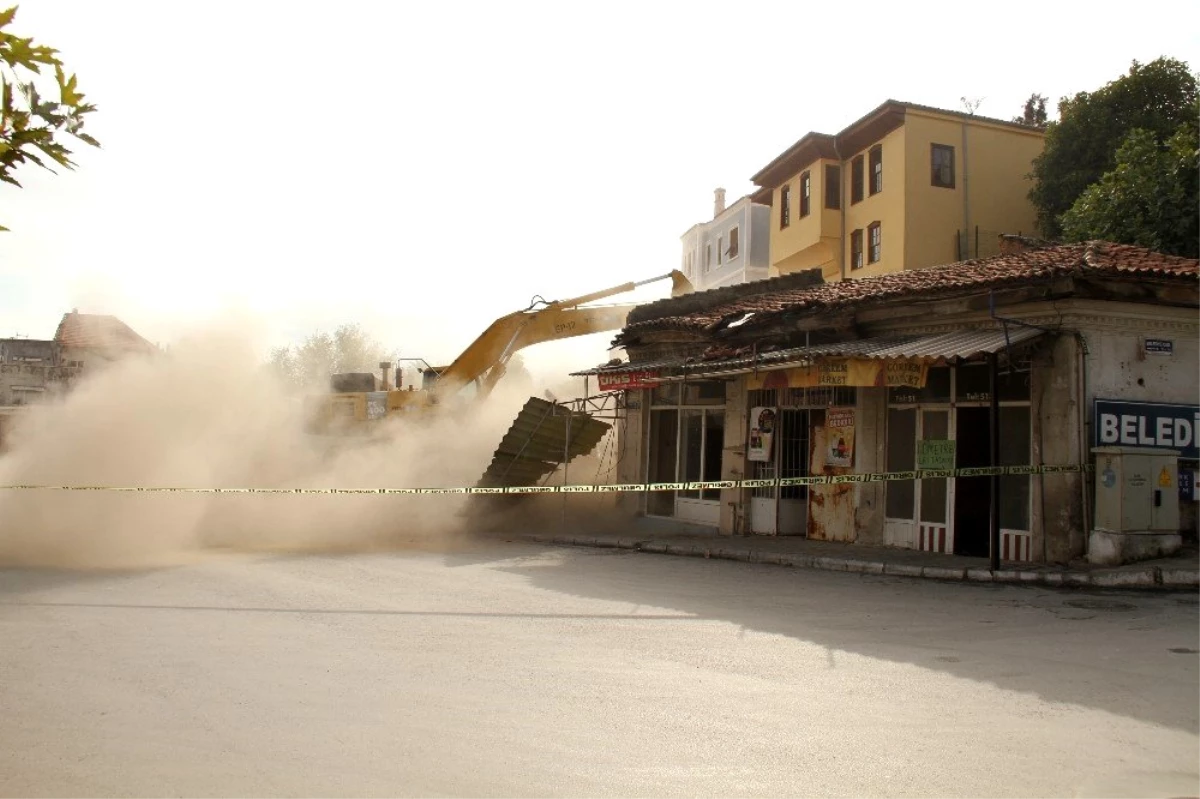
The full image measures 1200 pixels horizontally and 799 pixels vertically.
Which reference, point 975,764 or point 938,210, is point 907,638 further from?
point 938,210

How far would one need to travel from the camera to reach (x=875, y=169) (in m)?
30.1

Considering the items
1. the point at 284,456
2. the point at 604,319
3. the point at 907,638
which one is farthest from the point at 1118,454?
the point at 284,456

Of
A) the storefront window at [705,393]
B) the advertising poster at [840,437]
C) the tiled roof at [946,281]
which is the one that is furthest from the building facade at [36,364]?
the advertising poster at [840,437]

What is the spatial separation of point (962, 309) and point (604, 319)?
8981 mm

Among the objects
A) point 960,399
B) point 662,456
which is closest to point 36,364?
point 662,456

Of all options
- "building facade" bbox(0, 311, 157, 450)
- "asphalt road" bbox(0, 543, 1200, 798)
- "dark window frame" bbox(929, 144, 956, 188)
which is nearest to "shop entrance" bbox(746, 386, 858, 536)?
"asphalt road" bbox(0, 543, 1200, 798)

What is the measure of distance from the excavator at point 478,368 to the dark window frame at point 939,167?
12656 millimetres

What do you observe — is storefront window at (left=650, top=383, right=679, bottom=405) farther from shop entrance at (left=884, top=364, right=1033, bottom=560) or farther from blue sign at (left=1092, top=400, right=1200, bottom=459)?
blue sign at (left=1092, top=400, right=1200, bottom=459)

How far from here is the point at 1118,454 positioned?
37.2 ft

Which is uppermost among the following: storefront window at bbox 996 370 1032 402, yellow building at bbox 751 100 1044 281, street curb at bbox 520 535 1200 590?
yellow building at bbox 751 100 1044 281

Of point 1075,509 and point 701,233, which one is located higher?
point 701,233

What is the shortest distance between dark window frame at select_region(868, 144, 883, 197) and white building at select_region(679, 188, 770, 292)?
432 inches

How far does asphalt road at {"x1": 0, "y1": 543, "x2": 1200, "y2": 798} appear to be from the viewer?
14.7ft

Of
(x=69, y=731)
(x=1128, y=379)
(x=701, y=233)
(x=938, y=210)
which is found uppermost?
(x=701, y=233)
